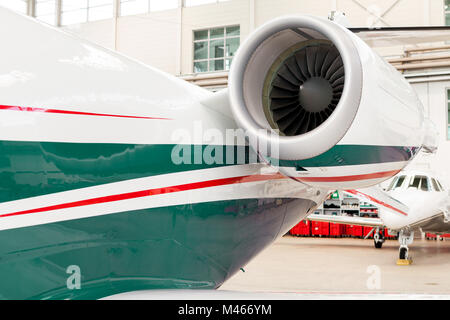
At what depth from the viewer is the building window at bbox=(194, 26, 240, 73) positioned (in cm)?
2102

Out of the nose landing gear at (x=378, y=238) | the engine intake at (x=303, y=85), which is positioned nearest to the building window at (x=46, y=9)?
the nose landing gear at (x=378, y=238)

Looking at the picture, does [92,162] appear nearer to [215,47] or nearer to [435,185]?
[435,185]

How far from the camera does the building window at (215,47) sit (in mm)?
21016

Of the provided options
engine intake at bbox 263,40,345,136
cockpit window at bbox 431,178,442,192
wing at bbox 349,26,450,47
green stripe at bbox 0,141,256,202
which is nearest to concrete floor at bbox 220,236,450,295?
cockpit window at bbox 431,178,442,192

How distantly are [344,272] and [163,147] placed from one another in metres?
8.56

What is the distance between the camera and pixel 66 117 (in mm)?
2199

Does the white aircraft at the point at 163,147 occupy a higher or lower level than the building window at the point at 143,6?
lower

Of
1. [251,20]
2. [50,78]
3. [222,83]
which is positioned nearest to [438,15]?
[251,20]

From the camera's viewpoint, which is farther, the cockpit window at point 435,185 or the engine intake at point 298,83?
the cockpit window at point 435,185

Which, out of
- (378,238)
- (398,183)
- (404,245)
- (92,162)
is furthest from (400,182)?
(92,162)

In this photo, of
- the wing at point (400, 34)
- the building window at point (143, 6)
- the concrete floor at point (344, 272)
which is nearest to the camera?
the wing at point (400, 34)

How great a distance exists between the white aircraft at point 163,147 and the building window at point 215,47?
18.3 meters

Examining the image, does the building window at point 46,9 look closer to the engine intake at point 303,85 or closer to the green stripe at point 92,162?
the engine intake at point 303,85

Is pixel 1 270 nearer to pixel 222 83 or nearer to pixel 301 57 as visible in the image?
pixel 301 57
